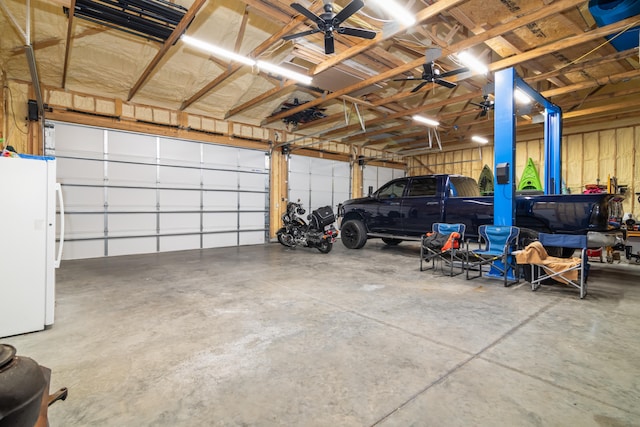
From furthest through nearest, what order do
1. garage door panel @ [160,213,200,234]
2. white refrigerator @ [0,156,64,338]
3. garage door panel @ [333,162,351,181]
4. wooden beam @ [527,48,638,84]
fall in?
garage door panel @ [333,162,351,181] < garage door panel @ [160,213,200,234] < wooden beam @ [527,48,638,84] < white refrigerator @ [0,156,64,338]

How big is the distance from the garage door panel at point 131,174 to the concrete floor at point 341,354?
3490mm

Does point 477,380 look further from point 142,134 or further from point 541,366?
point 142,134

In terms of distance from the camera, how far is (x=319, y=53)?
Result: 199 inches

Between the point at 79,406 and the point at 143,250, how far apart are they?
629 centimetres

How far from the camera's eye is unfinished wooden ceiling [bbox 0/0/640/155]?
4039 millimetres

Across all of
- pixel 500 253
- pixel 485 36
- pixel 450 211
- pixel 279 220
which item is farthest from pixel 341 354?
pixel 279 220

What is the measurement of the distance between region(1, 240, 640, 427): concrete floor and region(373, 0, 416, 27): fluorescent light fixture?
3334 mm

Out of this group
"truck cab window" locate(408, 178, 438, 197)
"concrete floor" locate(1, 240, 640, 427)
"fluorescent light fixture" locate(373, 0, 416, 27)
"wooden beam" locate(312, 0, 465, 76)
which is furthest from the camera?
"truck cab window" locate(408, 178, 438, 197)

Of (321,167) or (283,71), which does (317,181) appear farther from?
(283,71)

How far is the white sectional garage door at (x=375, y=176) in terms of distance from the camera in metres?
12.1

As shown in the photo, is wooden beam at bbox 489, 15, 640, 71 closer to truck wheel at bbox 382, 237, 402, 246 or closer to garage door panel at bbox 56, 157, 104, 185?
truck wheel at bbox 382, 237, 402, 246

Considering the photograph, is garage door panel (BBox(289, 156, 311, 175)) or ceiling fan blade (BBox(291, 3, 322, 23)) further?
garage door panel (BBox(289, 156, 311, 175))

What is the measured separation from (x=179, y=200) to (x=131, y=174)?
1.20 meters

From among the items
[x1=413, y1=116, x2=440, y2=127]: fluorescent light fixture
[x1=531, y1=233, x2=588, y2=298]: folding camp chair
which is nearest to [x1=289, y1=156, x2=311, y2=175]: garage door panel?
[x1=413, y1=116, x2=440, y2=127]: fluorescent light fixture
